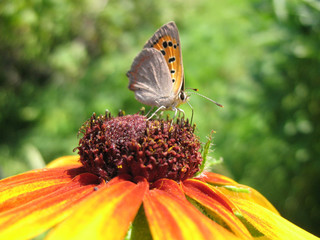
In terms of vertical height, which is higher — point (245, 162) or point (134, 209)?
point (134, 209)

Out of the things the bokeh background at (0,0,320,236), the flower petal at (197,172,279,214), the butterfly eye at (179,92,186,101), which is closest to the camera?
the flower petal at (197,172,279,214)

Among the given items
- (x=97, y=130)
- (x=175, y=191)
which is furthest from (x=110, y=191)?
(x=97, y=130)

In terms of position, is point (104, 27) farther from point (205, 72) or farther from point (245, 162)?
point (245, 162)

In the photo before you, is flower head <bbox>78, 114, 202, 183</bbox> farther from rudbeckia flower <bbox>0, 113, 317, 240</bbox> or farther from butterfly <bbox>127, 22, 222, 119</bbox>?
butterfly <bbox>127, 22, 222, 119</bbox>

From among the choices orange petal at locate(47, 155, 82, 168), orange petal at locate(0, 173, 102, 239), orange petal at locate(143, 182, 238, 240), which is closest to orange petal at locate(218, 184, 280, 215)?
orange petal at locate(143, 182, 238, 240)

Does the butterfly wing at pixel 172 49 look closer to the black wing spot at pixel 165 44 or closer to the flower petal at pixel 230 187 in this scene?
the black wing spot at pixel 165 44

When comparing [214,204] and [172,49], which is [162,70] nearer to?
[172,49]

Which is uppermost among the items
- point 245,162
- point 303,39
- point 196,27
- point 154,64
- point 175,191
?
point 196,27
